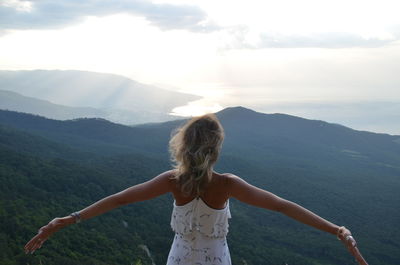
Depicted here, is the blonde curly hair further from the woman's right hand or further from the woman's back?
the woman's right hand

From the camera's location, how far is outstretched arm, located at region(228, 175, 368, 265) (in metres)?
3.12

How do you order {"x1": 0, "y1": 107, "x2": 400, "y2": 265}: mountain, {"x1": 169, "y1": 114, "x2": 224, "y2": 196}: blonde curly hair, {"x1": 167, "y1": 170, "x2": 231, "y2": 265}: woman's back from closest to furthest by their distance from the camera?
{"x1": 169, "y1": 114, "x2": 224, "y2": 196}: blonde curly hair, {"x1": 167, "y1": 170, "x2": 231, "y2": 265}: woman's back, {"x1": 0, "y1": 107, "x2": 400, "y2": 265}: mountain

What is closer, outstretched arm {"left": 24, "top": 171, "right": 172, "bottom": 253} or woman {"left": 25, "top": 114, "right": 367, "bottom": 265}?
woman {"left": 25, "top": 114, "right": 367, "bottom": 265}

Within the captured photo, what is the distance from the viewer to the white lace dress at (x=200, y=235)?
3174mm

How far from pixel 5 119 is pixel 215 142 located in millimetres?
103360

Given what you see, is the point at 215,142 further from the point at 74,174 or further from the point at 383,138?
the point at 383,138

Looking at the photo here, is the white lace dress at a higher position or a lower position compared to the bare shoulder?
lower

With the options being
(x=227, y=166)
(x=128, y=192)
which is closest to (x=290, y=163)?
(x=227, y=166)

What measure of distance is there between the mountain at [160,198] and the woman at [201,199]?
0.79 metres

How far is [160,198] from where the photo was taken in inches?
2082

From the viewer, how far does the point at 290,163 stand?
101 m

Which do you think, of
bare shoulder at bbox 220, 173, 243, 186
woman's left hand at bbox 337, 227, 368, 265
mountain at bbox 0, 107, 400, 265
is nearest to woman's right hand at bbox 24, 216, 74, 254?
bare shoulder at bbox 220, 173, 243, 186

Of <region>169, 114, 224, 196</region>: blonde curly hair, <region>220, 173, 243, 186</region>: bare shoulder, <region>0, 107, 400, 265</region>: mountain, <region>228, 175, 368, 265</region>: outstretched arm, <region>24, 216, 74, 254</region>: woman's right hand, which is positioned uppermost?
<region>169, 114, 224, 196</region>: blonde curly hair

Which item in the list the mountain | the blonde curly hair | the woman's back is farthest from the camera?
the mountain
